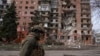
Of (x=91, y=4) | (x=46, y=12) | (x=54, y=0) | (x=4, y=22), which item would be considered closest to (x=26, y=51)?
(x=91, y=4)

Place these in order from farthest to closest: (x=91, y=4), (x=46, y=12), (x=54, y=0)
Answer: (x=54, y=0) → (x=46, y=12) → (x=91, y=4)

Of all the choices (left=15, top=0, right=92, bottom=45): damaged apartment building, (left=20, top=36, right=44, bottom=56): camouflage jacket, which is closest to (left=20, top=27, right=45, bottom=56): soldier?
(left=20, top=36, right=44, bottom=56): camouflage jacket

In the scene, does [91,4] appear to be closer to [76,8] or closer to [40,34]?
[40,34]

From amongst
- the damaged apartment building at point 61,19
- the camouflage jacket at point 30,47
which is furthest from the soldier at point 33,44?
the damaged apartment building at point 61,19

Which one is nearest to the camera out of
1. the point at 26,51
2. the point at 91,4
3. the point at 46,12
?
the point at 26,51

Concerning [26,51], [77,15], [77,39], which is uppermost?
[26,51]

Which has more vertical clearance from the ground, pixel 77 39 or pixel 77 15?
pixel 77 15

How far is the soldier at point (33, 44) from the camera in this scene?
3.69 m

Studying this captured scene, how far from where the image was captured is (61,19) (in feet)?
282

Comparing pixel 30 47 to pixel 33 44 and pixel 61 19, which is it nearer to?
pixel 33 44

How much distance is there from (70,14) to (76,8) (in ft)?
10.8

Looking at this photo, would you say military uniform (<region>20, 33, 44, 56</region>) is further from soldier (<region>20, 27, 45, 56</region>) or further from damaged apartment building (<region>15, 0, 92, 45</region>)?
damaged apartment building (<region>15, 0, 92, 45</region>)

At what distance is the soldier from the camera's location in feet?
12.1

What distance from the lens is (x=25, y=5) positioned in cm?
8912
